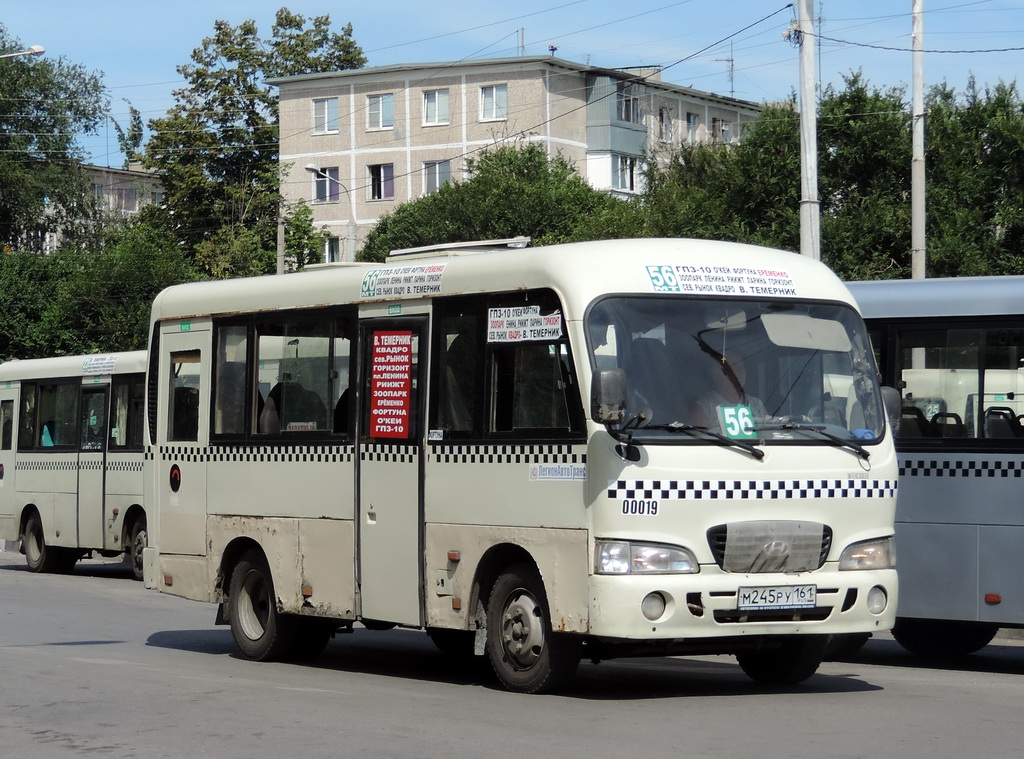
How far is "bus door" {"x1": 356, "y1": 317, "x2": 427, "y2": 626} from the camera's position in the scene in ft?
38.5

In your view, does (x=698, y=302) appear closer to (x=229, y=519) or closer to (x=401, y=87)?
(x=229, y=519)

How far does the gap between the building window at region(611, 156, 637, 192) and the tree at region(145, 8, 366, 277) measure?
14.3m

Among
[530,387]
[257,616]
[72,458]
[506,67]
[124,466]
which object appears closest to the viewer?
[530,387]

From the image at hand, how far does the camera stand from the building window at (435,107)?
74062mm

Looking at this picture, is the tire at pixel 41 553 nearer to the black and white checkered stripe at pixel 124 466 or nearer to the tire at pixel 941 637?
the black and white checkered stripe at pixel 124 466

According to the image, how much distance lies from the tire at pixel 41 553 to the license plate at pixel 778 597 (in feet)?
58.8

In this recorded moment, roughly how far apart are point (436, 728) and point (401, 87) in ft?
222

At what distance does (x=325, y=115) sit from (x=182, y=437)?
64338 mm

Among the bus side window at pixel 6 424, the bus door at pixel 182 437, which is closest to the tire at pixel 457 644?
the bus door at pixel 182 437

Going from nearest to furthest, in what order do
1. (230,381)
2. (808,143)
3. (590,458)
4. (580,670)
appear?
(590,458) < (580,670) < (230,381) < (808,143)

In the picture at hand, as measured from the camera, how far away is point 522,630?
10.7 metres

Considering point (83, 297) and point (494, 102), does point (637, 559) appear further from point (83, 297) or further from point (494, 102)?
point (494, 102)

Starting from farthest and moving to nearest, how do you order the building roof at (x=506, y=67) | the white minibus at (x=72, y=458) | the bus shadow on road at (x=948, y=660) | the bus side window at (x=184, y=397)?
the building roof at (x=506, y=67)
the white minibus at (x=72, y=458)
the bus side window at (x=184, y=397)
the bus shadow on road at (x=948, y=660)

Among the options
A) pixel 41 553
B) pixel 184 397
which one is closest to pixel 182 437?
pixel 184 397
